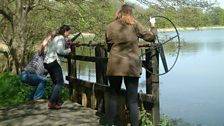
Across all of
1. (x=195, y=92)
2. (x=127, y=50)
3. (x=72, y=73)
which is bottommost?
(x=195, y=92)

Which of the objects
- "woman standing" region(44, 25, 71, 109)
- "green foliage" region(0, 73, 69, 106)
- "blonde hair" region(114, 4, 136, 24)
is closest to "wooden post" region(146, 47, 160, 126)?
"blonde hair" region(114, 4, 136, 24)

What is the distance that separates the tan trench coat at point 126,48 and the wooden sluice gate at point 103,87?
0.59 m

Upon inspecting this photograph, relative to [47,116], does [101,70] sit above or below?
above

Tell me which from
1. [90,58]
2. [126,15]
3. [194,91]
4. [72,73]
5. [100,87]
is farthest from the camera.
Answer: [194,91]

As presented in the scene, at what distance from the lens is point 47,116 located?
6.98 m

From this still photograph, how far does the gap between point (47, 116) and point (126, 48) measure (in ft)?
7.99

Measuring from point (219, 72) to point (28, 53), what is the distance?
11.8 metres

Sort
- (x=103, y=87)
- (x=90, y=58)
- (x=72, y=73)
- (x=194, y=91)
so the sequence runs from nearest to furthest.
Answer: (x=103, y=87)
(x=90, y=58)
(x=72, y=73)
(x=194, y=91)

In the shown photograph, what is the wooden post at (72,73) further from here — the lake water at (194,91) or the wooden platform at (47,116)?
the lake water at (194,91)

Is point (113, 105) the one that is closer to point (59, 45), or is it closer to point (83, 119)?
point (83, 119)

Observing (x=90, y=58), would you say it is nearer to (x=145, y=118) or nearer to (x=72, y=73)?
(x=72, y=73)

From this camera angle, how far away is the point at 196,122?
499 inches

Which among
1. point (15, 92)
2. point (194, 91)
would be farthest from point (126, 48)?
point (194, 91)

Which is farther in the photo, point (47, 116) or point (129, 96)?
point (47, 116)
